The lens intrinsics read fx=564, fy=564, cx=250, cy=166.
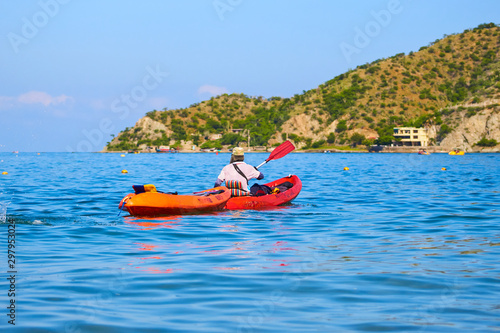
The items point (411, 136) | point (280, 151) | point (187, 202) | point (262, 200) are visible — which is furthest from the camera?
point (411, 136)

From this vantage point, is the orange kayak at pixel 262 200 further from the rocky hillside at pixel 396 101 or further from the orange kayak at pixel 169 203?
the rocky hillside at pixel 396 101

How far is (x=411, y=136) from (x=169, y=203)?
14758 centimetres

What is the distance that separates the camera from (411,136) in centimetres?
15512

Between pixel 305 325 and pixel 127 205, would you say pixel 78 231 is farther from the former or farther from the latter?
pixel 305 325

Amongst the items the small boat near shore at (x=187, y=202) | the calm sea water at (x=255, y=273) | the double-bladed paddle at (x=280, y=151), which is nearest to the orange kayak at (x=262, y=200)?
the small boat near shore at (x=187, y=202)

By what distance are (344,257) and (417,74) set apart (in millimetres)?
194583

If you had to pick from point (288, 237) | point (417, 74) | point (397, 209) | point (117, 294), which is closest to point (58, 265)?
point (117, 294)

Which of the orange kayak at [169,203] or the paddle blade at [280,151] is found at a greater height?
the paddle blade at [280,151]

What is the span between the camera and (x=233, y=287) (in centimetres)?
774

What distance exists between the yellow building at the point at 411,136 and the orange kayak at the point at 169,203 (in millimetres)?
144398

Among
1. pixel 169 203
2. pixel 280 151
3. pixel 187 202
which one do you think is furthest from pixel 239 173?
pixel 280 151

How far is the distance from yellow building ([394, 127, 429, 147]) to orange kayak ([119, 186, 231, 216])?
5685 inches

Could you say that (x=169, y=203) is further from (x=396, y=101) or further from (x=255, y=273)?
(x=396, y=101)

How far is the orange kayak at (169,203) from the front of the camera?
1509 centimetres
